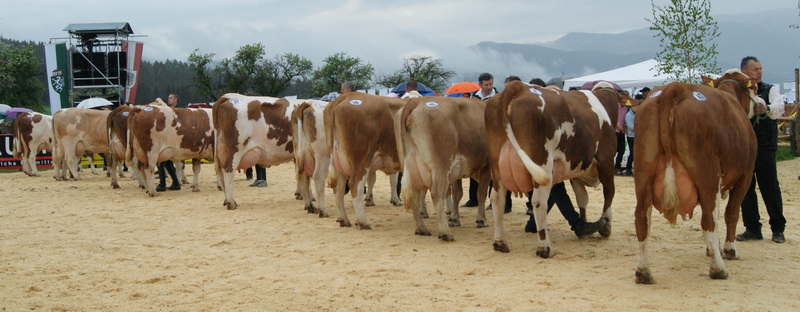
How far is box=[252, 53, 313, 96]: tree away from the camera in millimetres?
62719

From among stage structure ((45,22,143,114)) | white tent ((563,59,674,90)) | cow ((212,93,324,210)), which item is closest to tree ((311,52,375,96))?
stage structure ((45,22,143,114))

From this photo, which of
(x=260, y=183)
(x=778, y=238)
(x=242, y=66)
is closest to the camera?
(x=778, y=238)

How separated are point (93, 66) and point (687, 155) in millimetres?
52111

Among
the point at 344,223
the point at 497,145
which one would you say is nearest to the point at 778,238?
the point at 497,145

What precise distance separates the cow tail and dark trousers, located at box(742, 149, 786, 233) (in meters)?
2.29

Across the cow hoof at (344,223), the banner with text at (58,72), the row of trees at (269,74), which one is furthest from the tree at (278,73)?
the cow hoof at (344,223)

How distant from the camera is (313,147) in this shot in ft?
35.8

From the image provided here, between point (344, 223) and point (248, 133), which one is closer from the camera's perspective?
point (344, 223)

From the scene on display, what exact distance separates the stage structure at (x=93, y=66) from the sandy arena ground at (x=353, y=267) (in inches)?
1680

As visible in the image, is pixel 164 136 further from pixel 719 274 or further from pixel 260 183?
pixel 719 274

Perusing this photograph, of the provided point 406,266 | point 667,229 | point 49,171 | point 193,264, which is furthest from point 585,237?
point 49,171

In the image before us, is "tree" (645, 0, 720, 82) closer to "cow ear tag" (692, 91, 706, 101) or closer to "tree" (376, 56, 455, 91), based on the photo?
"cow ear tag" (692, 91, 706, 101)

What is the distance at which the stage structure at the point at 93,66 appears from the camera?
49803 mm

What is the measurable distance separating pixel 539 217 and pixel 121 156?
39.1ft
